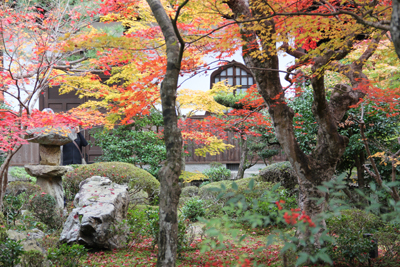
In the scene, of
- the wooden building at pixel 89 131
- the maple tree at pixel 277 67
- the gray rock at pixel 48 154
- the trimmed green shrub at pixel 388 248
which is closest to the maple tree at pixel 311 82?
the maple tree at pixel 277 67

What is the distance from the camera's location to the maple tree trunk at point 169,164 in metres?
3.41

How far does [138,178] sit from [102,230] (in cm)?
317

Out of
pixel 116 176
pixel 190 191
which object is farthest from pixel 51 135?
pixel 190 191

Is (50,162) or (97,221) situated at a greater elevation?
(50,162)

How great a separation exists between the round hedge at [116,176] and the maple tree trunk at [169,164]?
188 inches

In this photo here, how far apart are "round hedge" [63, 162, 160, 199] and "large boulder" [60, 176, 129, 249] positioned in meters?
2.29

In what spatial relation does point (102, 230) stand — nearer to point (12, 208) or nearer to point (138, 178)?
point (12, 208)

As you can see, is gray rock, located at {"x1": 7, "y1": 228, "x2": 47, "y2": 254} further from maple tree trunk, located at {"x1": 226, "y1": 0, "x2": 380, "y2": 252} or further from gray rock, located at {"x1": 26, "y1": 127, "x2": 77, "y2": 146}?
maple tree trunk, located at {"x1": 226, "y1": 0, "x2": 380, "y2": 252}

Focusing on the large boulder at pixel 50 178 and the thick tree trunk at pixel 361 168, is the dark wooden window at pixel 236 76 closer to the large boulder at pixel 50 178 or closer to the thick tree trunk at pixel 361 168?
the thick tree trunk at pixel 361 168

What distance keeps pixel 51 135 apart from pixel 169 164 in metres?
5.29

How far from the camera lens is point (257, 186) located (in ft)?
26.2

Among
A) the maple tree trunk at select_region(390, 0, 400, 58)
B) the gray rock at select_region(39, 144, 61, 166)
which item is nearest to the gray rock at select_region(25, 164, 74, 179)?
the gray rock at select_region(39, 144, 61, 166)

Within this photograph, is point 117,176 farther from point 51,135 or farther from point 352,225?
point 352,225

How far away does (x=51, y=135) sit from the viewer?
7.71m
